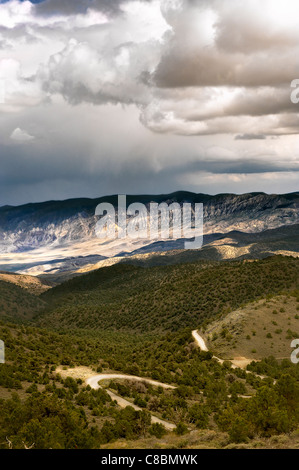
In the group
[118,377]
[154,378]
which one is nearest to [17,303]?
[154,378]

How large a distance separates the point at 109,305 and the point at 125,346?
46692 millimetres

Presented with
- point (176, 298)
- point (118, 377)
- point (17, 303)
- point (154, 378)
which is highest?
point (118, 377)

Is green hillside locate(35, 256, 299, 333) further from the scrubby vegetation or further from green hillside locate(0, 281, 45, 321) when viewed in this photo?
green hillside locate(0, 281, 45, 321)

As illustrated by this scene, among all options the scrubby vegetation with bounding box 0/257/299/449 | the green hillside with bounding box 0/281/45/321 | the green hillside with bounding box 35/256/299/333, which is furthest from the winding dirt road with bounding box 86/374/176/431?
the green hillside with bounding box 0/281/45/321

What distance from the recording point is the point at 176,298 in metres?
106

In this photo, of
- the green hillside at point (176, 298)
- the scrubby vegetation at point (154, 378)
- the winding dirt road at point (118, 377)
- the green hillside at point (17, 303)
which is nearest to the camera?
the scrubby vegetation at point (154, 378)

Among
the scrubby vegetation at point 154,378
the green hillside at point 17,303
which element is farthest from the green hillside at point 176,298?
the green hillside at point 17,303

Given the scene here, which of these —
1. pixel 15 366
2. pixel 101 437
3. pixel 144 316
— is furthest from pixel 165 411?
pixel 144 316

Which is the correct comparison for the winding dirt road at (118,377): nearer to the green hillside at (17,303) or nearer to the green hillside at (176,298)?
the green hillside at (176,298)

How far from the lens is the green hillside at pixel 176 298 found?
93375 mm

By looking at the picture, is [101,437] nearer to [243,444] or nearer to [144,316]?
[243,444]

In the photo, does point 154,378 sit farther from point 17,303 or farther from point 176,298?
point 17,303

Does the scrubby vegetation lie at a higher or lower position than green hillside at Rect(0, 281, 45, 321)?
higher

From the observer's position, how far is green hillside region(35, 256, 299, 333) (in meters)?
93.4
